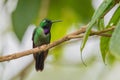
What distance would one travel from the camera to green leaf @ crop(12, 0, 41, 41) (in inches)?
32.3

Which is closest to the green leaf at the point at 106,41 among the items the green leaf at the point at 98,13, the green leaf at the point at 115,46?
the green leaf at the point at 98,13

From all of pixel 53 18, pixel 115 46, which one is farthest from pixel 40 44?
pixel 115 46

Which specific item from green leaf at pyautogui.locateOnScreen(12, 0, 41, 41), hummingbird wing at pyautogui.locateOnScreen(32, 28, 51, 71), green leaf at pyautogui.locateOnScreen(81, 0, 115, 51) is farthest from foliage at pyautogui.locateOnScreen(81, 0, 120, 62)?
hummingbird wing at pyautogui.locateOnScreen(32, 28, 51, 71)

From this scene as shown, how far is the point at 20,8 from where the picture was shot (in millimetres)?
879

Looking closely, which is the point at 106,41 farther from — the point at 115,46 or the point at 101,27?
the point at 115,46

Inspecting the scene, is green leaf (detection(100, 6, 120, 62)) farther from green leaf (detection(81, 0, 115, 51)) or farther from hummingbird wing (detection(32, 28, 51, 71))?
hummingbird wing (detection(32, 28, 51, 71))

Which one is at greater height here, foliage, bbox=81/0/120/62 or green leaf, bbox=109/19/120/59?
green leaf, bbox=109/19/120/59

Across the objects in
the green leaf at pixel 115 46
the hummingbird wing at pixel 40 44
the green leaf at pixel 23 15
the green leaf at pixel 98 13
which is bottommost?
the hummingbird wing at pixel 40 44

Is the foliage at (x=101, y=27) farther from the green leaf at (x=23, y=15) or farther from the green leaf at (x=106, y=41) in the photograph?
the green leaf at (x=23, y=15)

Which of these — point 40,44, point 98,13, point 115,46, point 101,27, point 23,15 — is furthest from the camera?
point 40,44

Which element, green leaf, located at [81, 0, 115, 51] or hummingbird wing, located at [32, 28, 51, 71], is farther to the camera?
hummingbird wing, located at [32, 28, 51, 71]

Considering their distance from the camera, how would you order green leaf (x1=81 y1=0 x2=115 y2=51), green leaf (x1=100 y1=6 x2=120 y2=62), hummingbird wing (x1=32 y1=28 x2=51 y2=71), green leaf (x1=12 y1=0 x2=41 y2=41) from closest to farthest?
green leaf (x1=81 y1=0 x2=115 y2=51), green leaf (x1=100 y1=6 x2=120 y2=62), green leaf (x1=12 y1=0 x2=41 y2=41), hummingbird wing (x1=32 y1=28 x2=51 y2=71)

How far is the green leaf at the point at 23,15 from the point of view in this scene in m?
0.82

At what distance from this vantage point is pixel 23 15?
85 centimetres
